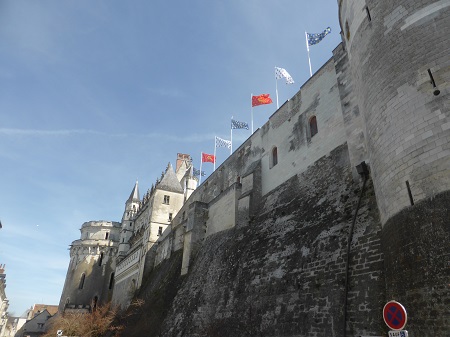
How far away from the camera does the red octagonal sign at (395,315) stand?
461cm

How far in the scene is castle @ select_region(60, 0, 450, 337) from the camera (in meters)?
7.44

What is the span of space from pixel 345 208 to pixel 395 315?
6.77 m

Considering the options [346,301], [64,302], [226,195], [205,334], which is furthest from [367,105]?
[64,302]

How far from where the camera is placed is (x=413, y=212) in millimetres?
7520

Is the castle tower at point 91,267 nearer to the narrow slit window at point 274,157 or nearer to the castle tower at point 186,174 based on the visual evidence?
the castle tower at point 186,174

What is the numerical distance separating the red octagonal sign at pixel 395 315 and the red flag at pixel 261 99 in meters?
21.0

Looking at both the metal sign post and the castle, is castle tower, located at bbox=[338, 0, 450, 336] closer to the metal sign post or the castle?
the castle

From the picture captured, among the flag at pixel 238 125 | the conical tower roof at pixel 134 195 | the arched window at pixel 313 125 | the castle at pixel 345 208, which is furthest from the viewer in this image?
the conical tower roof at pixel 134 195

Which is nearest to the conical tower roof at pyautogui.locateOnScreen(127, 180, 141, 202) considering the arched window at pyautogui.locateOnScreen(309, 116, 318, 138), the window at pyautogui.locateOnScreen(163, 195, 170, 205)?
the window at pyautogui.locateOnScreen(163, 195, 170, 205)

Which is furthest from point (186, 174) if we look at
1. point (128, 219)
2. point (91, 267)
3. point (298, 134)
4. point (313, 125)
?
point (313, 125)

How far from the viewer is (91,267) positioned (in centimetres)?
4862

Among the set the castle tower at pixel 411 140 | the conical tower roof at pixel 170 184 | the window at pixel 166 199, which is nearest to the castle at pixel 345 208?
the castle tower at pixel 411 140

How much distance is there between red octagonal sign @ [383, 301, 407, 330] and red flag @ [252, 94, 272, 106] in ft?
68.8

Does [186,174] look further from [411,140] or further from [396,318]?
[396,318]
